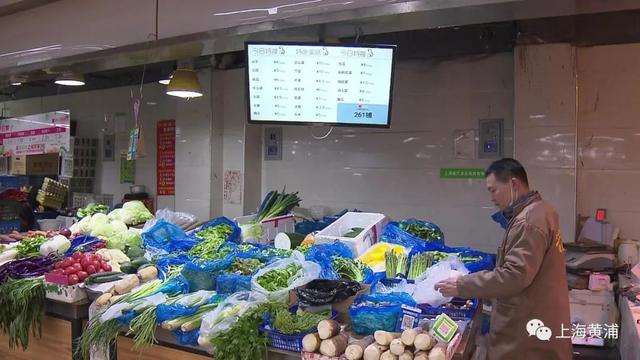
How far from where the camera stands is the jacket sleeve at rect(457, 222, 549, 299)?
283 cm

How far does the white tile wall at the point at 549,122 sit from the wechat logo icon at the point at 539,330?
2.31 m

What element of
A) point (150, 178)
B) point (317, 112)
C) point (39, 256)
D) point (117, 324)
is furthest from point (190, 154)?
point (117, 324)

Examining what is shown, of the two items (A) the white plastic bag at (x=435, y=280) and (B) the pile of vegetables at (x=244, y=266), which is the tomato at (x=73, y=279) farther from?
(A) the white plastic bag at (x=435, y=280)

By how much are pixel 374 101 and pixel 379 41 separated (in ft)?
7.43

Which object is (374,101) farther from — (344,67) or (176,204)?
(176,204)

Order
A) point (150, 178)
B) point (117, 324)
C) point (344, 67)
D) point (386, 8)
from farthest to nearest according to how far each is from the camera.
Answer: point (150, 178), point (344, 67), point (386, 8), point (117, 324)

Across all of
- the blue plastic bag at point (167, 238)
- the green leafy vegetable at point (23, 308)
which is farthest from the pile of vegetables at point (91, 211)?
the green leafy vegetable at point (23, 308)

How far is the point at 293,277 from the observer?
10.00 feet

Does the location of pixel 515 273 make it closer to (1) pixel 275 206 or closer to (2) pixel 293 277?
(2) pixel 293 277

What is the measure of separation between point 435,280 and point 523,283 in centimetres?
50

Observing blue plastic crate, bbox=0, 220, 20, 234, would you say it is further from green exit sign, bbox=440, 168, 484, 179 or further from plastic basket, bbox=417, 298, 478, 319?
plastic basket, bbox=417, 298, 478, 319

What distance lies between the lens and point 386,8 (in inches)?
138

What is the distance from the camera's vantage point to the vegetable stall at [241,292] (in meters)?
2.47

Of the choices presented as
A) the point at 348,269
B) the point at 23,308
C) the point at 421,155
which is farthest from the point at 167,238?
the point at 421,155
